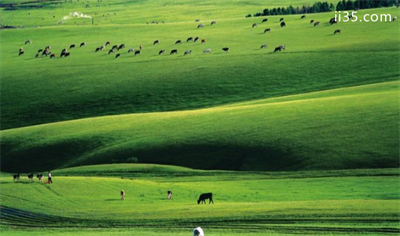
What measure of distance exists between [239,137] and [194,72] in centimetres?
3222

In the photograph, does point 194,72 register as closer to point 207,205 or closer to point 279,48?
point 279,48

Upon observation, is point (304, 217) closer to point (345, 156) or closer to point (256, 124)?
point (345, 156)

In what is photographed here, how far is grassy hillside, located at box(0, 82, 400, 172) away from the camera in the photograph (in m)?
62.7

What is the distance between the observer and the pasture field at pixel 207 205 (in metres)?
42.1

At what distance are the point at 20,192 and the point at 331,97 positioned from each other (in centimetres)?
3625

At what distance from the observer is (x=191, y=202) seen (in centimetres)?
5131

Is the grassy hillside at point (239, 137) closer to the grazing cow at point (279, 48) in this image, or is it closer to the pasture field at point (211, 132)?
the pasture field at point (211, 132)

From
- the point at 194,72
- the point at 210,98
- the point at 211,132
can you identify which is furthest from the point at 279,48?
the point at 211,132

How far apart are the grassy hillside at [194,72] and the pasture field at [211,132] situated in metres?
0.27

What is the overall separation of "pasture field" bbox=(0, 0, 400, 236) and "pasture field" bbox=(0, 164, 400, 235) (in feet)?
0.41

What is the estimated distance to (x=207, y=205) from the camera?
159 feet

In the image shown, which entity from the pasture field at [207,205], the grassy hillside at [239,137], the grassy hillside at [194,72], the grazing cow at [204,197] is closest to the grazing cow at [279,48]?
the grassy hillside at [194,72]

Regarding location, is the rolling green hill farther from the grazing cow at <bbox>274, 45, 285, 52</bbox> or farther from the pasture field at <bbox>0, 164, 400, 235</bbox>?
the pasture field at <bbox>0, 164, 400, 235</bbox>

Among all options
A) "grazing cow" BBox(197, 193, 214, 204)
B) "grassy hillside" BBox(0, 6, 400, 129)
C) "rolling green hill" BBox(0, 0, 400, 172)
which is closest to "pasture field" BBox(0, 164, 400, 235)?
"grazing cow" BBox(197, 193, 214, 204)
